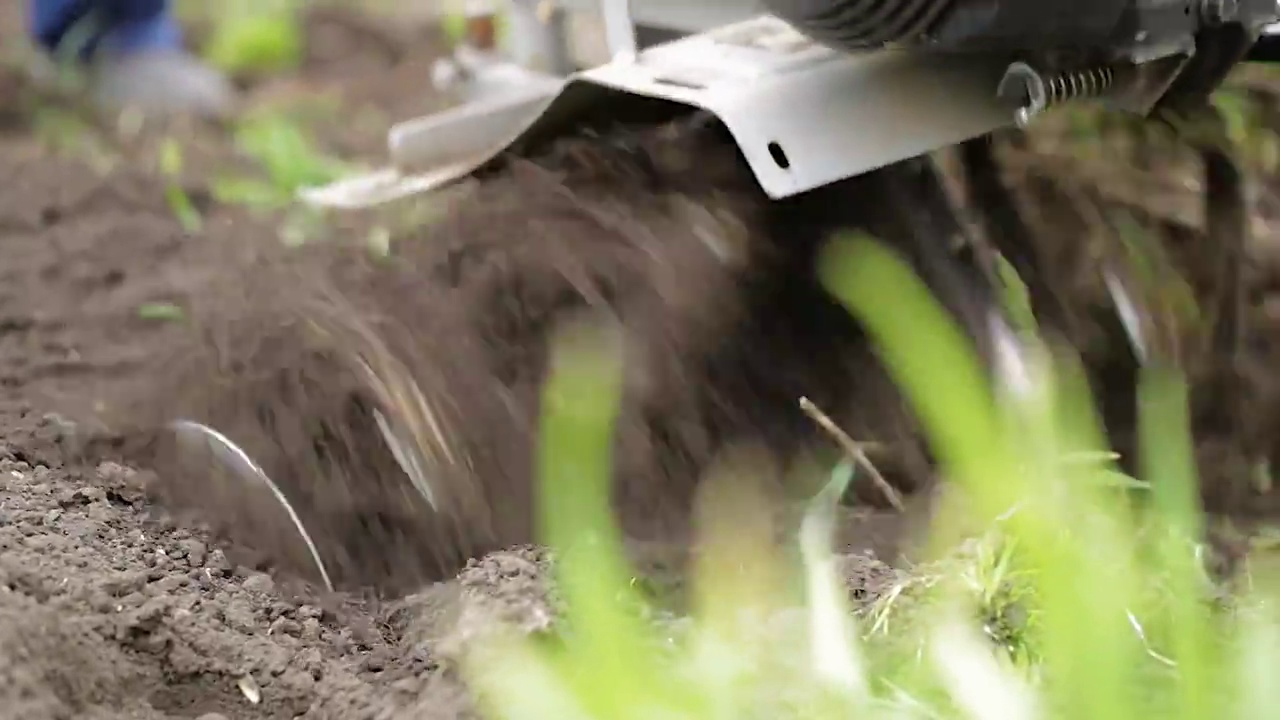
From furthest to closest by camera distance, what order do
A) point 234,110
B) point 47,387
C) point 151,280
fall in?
point 234,110
point 151,280
point 47,387

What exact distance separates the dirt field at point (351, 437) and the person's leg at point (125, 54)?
1387 millimetres

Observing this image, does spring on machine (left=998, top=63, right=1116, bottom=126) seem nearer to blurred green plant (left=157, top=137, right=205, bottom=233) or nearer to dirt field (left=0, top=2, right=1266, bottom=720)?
dirt field (left=0, top=2, right=1266, bottom=720)

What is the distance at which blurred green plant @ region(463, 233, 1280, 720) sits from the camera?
54 centimetres

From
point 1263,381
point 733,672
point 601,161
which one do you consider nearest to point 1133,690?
point 733,672

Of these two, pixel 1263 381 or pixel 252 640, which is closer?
pixel 252 640

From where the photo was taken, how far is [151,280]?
5.37 ft

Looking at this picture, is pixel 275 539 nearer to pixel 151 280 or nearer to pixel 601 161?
pixel 601 161

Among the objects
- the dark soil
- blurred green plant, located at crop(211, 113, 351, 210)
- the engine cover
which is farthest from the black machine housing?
blurred green plant, located at crop(211, 113, 351, 210)

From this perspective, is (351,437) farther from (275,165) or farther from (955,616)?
(275,165)

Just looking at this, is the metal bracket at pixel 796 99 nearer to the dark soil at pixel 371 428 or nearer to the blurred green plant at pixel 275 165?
the dark soil at pixel 371 428

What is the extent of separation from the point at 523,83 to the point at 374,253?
0.87 metres

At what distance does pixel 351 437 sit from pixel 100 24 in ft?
7.28

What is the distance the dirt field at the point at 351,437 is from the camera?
0.84 m

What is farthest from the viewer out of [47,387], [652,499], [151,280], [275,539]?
[151,280]
